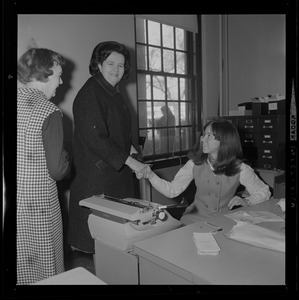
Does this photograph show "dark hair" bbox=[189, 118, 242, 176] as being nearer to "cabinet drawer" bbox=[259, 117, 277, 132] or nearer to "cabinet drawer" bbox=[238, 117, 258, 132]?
"cabinet drawer" bbox=[259, 117, 277, 132]

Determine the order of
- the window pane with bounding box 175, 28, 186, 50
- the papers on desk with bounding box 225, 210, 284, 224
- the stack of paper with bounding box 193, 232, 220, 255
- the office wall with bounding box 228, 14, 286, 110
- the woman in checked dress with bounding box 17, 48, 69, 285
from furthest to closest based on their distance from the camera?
the office wall with bounding box 228, 14, 286, 110 → the window pane with bounding box 175, 28, 186, 50 → the papers on desk with bounding box 225, 210, 284, 224 → the woman in checked dress with bounding box 17, 48, 69, 285 → the stack of paper with bounding box 193, 232, 220, 255

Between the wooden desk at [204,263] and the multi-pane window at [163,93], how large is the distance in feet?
2.52

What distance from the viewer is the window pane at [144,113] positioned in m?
1.54

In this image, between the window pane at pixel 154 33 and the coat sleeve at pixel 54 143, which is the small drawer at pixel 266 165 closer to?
the window pane at pixel 154 33

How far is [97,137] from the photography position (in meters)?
1.26

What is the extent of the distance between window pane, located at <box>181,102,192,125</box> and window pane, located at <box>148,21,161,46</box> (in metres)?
0.38

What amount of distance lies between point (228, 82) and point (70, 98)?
2.06 metres

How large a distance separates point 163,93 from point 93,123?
0.53 meters

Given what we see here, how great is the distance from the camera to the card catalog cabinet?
2352 mm

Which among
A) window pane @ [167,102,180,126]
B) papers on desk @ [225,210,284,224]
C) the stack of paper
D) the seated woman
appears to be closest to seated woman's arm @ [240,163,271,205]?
the seated woman

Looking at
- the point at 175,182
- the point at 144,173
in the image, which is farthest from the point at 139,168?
the point at 175,182

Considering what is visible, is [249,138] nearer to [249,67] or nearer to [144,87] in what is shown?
[249,67]
